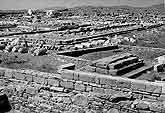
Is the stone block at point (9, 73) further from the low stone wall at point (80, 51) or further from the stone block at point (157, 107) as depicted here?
the low stone wall at point (80, 51)

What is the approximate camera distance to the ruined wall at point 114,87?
797 centimetres

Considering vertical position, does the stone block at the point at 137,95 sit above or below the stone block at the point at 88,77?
below

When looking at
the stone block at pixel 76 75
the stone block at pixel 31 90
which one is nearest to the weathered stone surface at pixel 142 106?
the stone block at pixel 76 75

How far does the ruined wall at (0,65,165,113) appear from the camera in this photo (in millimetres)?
7973

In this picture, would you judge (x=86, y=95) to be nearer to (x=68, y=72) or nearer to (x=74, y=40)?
(x=68, y=72)

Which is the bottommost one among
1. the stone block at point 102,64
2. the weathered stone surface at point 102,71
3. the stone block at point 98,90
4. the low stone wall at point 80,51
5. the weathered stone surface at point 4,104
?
the weathered stone surface at point 4,104

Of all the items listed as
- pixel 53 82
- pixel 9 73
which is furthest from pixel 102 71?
pixel 9 73

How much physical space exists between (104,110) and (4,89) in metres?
4.10

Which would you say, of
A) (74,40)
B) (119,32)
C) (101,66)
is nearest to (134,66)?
(101,66)

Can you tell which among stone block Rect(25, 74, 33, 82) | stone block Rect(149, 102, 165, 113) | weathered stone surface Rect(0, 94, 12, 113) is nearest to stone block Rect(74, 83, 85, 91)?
stone block Rect(25, 74, 33, 82)

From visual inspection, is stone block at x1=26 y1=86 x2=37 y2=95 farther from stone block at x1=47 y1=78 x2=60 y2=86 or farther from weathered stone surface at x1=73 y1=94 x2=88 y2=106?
weathered stone surface at x1=73 y1=94 x2=88 y2=106

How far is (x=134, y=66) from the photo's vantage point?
1126 cm

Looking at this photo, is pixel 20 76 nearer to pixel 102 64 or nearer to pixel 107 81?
pixel 102 64

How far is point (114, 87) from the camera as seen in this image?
869cm
